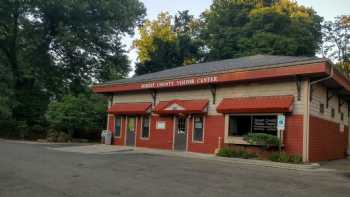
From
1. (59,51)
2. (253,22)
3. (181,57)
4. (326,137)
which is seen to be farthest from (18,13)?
(326,137)

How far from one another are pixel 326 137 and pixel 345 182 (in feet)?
26.4

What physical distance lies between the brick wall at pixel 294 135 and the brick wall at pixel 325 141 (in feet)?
2.46

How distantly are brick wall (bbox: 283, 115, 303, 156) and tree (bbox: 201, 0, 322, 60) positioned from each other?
20138mm

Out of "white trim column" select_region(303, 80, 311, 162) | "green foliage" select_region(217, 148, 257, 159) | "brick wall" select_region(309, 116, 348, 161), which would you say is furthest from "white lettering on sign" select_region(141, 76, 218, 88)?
"brick wall" select_region(309, 116, 348, 161)

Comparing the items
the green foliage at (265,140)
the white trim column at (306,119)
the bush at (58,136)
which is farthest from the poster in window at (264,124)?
the bush at (58,136)

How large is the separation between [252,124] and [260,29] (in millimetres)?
23101

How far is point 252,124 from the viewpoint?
16.5 metres

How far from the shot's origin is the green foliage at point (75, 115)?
1043 inches

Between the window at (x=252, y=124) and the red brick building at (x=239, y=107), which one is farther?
the window at (x=252, y=124)

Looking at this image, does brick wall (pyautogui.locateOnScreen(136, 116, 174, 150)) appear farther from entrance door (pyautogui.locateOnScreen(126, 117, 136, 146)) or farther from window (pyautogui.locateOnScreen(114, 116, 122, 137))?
window (pyautogui.locateOnScreen(114, 116, 122, 137))

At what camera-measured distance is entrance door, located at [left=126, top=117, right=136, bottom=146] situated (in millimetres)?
22641

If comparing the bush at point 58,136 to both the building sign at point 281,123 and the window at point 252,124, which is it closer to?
the window at point 252,124

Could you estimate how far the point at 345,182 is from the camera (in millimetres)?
10086

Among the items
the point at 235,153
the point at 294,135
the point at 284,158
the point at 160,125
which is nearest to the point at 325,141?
the point at 294,135
